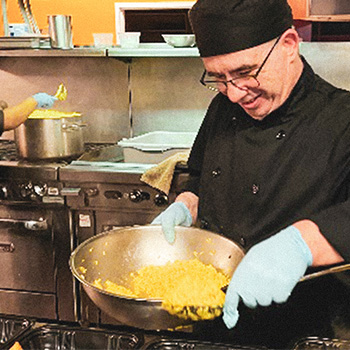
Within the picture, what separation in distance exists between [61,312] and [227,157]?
1.89m

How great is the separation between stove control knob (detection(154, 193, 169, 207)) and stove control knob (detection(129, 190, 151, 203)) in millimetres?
50

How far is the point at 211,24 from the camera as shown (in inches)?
62.2

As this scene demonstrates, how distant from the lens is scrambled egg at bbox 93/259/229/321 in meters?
1.12

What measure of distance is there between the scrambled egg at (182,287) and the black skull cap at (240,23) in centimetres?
66

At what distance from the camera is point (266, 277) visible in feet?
3.97

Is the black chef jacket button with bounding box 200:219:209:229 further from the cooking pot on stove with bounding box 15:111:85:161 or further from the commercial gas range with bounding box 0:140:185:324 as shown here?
the cooking pot on stove with bounding box 15:111:85:161

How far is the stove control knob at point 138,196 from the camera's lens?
295 centimetres

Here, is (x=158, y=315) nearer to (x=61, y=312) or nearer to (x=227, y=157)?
(x=227, y=157)

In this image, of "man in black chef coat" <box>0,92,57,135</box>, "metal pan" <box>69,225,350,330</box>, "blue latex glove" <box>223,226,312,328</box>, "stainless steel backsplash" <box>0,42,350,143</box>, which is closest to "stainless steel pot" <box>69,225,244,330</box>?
"metal pan" <box>69,225,350,330</box>

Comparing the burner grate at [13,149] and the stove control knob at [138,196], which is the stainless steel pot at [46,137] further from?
the stove control knob at [138,196]

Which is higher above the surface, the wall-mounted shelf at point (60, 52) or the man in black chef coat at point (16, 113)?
the wall-mounted shelf at point (60, 52)

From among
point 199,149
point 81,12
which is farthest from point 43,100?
point 81,12

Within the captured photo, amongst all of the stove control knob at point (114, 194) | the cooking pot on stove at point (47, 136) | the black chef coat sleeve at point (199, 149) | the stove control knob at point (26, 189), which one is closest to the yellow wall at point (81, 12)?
the cooking pot on stove at point (47, 136)

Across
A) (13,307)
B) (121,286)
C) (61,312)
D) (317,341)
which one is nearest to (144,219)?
(61,312)
